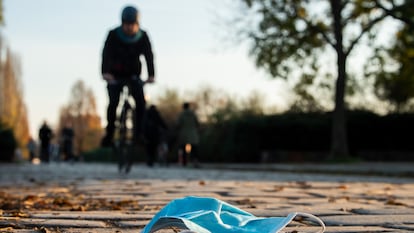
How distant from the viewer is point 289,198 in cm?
614

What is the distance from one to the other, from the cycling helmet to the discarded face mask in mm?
6259

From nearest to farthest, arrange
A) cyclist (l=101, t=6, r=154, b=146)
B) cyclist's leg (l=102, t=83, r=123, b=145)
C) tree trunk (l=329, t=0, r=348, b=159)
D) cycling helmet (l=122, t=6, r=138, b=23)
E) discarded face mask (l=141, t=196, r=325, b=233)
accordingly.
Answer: discarded face mask (l=141, t=196, r=325, b=233) < cycling helmet (l=122, t=6, r=138, b=23) < cyclist (l=101, t=6, r=154, b=146) < cyclist's leg (l=102, t=83, r=123, b=145) < tree trunk (l=329, t=0, r=348, b=159)

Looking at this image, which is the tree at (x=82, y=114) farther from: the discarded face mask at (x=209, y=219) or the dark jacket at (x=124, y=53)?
the discarded face mask at (x=209, y=219)

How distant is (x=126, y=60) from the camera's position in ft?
31.4

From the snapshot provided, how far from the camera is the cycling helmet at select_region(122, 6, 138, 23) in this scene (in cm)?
910

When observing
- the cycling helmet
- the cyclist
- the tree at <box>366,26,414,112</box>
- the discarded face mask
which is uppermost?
the tree at <box>366,26,414,112</box>

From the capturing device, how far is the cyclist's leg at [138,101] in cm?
968

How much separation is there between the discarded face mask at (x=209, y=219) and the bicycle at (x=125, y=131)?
6656 mm

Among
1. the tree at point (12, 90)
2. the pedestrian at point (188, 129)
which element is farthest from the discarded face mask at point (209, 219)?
the tree at point (12, 90)

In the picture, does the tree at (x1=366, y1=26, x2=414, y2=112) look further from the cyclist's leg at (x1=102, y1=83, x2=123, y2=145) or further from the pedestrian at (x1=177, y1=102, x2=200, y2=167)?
the cyclist's leg at (x1=102, y1=83, x2=123, y2=145)

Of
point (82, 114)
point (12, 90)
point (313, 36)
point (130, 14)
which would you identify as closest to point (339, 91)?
point (313, 36)

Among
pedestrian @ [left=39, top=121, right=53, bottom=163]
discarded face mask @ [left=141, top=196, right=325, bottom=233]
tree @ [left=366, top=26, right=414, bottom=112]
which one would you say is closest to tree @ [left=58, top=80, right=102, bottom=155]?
pedestrian @ [left=39, top=121, right=53, bottom=163]

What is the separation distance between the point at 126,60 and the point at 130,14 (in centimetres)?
78

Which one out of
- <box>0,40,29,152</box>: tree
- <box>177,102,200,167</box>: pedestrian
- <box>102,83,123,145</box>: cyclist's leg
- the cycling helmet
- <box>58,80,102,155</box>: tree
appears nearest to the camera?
the cycling helmet
